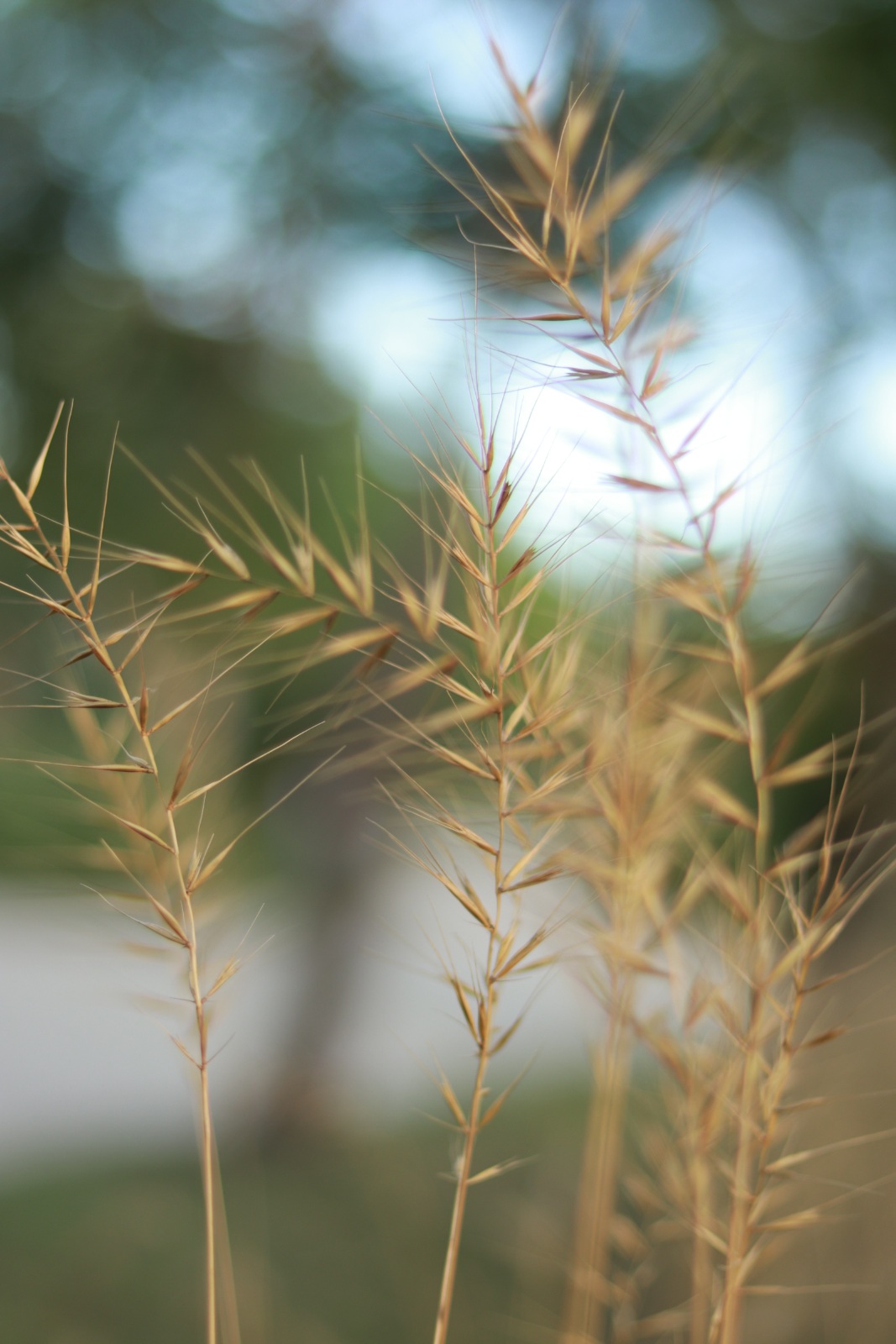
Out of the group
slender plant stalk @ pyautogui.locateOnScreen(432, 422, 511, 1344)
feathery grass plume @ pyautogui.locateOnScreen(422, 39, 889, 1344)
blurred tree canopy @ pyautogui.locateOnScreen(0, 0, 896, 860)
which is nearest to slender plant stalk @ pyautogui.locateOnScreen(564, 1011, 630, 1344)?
feathery grass plume @ pyautogui.locateOnScreen(422, 39, 889, 1344)

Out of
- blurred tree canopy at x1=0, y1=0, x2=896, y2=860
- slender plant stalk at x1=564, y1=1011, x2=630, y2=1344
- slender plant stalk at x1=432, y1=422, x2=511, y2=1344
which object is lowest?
slender plant stalk at x1=564, y1=1011, x2=630, y2=1344

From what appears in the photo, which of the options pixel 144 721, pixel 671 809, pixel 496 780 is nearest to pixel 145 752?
pixel 144 721

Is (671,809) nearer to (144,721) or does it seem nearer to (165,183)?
(144,721)

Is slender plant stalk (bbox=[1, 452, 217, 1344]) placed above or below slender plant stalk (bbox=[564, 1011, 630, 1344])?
above

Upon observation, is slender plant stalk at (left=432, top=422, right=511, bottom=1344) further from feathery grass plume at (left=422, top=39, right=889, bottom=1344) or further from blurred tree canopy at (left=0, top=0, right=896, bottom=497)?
blurred tree canopy at (left=0, top=0, right=896, bottom=497)

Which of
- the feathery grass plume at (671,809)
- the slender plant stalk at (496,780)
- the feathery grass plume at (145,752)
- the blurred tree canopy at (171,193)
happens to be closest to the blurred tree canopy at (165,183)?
the blurred tree canopy at (171,193)

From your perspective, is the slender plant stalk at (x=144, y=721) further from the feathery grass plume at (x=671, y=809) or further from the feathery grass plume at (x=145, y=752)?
the feathery grass plume at (x=671, y=809)

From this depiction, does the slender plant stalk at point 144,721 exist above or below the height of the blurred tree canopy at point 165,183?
below

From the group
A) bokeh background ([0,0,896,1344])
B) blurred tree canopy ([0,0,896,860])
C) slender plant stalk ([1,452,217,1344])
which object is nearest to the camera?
slender plant stalk ([1,452,217,1344])

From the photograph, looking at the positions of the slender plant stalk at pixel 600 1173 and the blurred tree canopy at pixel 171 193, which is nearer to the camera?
the slender plant stalk at pixel 600 1173
